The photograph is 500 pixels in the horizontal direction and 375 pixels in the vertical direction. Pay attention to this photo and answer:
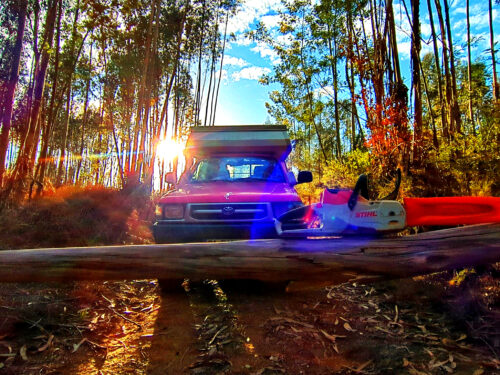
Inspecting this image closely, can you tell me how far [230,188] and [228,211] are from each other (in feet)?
1.71

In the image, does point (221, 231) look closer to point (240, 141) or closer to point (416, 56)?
point (240, 141)

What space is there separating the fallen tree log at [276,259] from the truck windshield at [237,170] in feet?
7.29

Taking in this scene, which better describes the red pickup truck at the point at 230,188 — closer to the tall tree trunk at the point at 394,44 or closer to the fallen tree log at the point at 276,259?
the fallen tree log at the point at 276,259

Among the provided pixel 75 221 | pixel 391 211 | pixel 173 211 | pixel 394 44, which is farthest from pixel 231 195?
pixel 394 44

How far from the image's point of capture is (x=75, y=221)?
18.0 feet

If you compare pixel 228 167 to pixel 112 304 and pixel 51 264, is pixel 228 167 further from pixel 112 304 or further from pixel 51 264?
pixel 51 264

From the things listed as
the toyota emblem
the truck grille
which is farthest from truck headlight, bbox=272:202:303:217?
the toyota emblem

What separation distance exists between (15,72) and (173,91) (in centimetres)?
1259

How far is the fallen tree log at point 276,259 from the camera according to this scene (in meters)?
2.08

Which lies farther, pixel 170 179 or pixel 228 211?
pixel 170 179

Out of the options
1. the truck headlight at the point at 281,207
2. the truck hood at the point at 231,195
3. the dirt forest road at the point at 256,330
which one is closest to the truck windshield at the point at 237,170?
the truck hood at the point at 231,195

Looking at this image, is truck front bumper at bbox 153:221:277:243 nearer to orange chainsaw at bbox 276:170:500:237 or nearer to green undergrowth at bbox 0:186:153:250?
orange chainsaw at bbox 276:170:500:237

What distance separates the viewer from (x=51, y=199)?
19.9ft

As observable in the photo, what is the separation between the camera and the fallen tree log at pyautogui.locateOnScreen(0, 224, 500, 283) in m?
2.08
